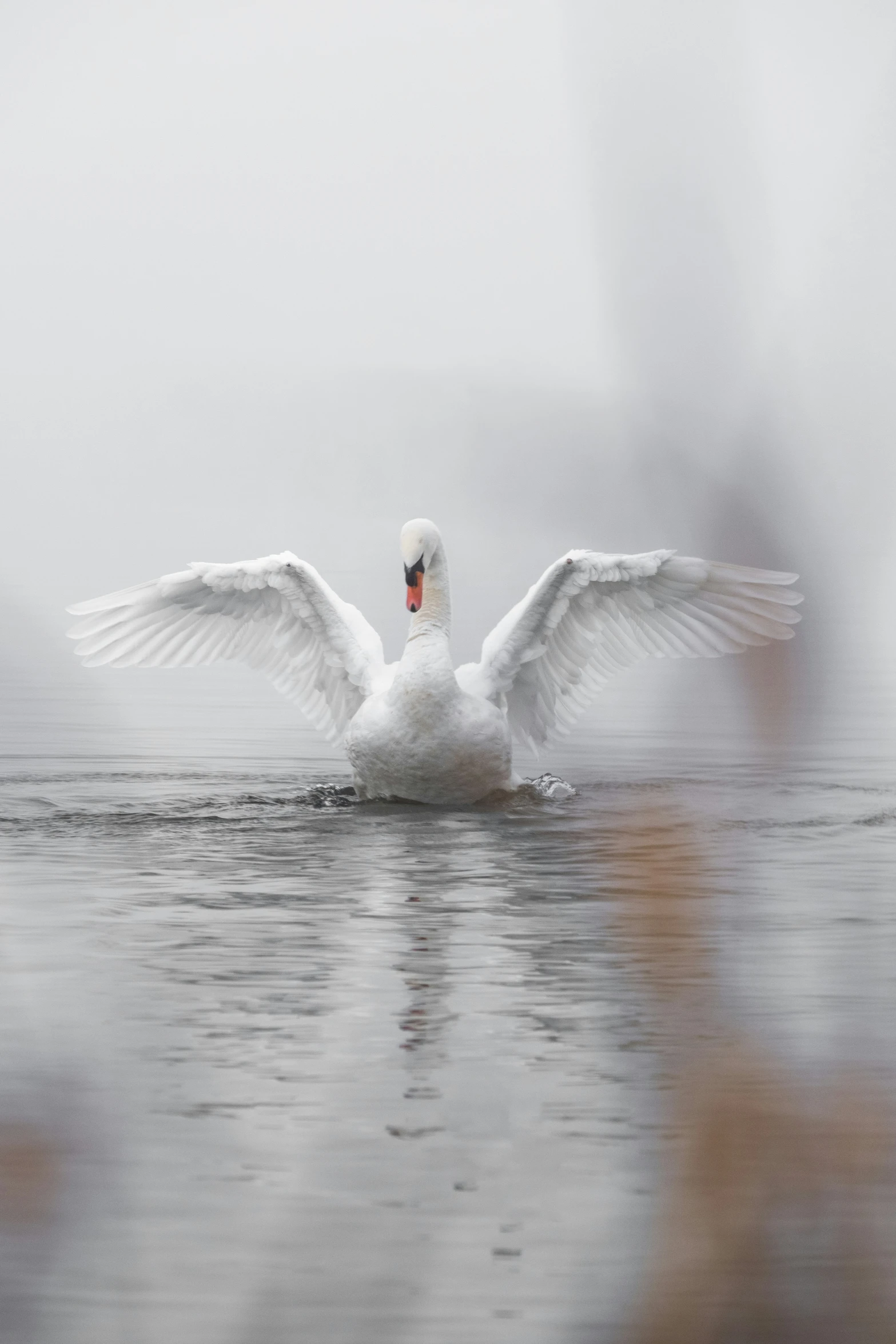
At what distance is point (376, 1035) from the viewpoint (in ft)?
17.4

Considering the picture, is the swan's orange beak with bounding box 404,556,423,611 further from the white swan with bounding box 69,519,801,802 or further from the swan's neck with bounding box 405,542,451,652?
the swan's neck with bounding box 405,542,451,652

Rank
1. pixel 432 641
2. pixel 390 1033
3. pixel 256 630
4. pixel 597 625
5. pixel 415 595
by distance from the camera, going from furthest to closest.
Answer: pixel 256 630, pixel 597 625, pixel 432 641, pixel 415 595, pixel 390 1033

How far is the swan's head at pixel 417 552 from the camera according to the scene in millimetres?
12719

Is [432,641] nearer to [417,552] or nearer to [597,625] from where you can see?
[417,552]

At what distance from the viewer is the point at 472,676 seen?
13.4 metres

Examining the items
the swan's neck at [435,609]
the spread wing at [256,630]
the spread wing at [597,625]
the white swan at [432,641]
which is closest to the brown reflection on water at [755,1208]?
the white swan at [432,641]

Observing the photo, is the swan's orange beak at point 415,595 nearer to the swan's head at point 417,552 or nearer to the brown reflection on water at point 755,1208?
the swan's head at point 417,552

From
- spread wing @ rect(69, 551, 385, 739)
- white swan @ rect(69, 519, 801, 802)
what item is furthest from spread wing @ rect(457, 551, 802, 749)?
spread wing @ rect(69, 551, 385, 739)

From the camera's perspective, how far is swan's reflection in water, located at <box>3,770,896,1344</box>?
2.60 meters

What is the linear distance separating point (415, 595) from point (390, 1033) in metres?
7.67

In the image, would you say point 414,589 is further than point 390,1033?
Yes

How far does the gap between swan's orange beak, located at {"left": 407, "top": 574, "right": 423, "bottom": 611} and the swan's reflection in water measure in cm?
205

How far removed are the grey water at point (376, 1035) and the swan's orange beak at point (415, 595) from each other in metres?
1.62

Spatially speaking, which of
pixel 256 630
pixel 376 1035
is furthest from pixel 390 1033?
pixel 256 630
